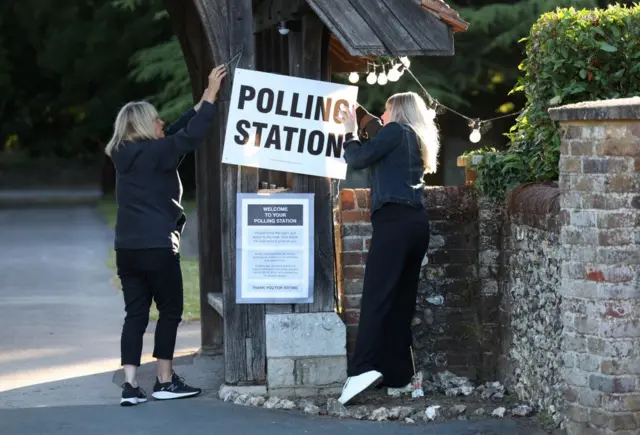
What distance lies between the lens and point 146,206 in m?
7.08

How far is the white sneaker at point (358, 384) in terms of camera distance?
6871 millimetres

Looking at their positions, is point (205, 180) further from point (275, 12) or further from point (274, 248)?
point (274, 248)

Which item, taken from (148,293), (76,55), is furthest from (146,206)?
(76,55)

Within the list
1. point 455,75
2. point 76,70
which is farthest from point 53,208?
point 455,75

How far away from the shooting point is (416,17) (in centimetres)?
705

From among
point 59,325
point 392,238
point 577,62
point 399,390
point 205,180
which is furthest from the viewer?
point 59,325

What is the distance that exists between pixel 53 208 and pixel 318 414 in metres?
25.8

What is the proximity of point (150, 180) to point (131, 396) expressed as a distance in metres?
1.28

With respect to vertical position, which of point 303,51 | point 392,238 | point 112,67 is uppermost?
point 112,67

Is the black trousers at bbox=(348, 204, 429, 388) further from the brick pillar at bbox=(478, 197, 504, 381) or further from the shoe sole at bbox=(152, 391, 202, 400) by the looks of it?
the shoe sole at bbox=(152, 391, 202, 400)

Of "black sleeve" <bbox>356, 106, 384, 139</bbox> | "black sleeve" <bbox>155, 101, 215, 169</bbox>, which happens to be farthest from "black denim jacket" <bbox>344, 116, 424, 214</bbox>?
"black sleeve" <bbox>155, 101, 215, 169</bbox>

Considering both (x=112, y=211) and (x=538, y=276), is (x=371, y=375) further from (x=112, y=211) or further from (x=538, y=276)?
(x=112, y=211)

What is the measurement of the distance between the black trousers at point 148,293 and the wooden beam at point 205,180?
1.78 m

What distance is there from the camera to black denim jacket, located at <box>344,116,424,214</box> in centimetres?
688
